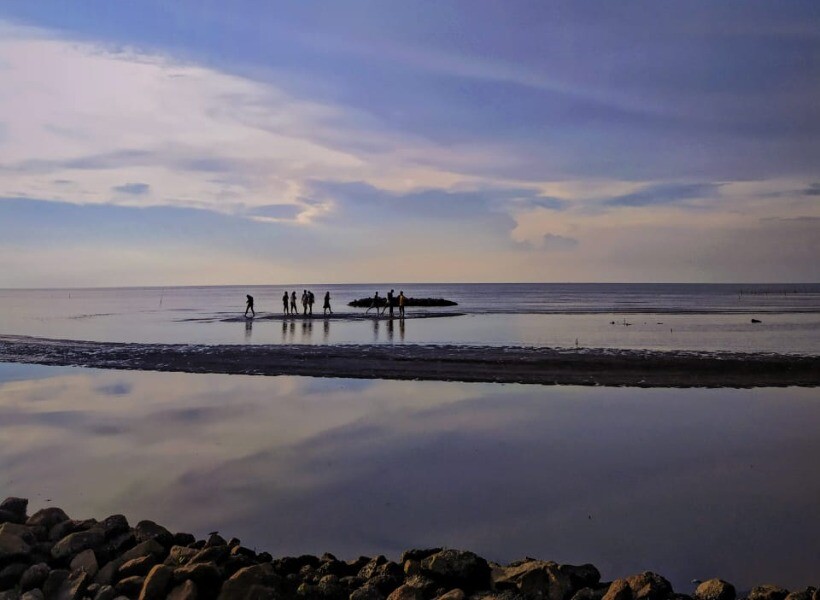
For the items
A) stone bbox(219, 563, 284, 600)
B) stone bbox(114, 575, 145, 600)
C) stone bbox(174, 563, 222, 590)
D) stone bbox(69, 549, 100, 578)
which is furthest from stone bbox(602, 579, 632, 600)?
stone bbox(69, 549, 100, 578)

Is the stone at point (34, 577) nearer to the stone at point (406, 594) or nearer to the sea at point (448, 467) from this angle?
the sea at point (448, 467)

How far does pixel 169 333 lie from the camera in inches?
1449

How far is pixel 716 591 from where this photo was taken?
5719mm

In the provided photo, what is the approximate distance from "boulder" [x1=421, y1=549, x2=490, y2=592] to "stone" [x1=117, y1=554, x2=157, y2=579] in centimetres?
247

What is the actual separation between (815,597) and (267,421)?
31.6 feet

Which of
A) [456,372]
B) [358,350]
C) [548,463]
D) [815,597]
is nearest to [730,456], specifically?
[548,463]

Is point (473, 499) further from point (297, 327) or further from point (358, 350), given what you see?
point (297, 327)

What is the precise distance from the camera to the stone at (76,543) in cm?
670

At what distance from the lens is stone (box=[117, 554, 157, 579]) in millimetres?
6363

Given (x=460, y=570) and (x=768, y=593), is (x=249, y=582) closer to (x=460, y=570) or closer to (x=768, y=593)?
(x=460, y=570)

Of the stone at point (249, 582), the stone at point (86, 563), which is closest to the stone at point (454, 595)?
the stone at point (249, 582)

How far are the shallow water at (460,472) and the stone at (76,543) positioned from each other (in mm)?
1096

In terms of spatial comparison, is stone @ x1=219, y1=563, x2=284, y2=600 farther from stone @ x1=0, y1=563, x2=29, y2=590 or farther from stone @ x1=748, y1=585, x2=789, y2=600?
stone @ x1=748, y1=585, x2=789, y2=600

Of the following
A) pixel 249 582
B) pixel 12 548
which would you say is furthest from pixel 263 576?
pixel 12 548
